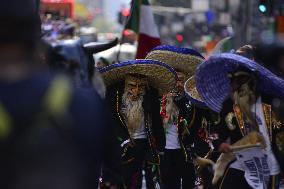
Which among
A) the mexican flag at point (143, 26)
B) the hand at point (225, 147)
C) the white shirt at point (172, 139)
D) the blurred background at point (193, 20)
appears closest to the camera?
the hand at point (225, 147)

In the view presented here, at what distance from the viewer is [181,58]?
31.4 ft

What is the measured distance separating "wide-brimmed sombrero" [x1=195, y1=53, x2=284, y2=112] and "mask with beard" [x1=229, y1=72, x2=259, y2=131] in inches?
2.8

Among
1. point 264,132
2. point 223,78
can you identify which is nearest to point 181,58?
point 223,78

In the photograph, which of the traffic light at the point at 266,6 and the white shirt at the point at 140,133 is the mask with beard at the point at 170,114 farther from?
the traffic light at the point at 266,6

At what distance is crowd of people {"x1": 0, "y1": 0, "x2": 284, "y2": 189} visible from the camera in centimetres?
302

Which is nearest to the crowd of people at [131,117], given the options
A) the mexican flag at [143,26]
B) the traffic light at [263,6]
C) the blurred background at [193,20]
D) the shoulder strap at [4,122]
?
the shoulder strap at [4,122]

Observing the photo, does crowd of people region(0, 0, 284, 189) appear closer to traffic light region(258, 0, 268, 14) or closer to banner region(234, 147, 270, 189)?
banner region(234, 147, 270, 189)

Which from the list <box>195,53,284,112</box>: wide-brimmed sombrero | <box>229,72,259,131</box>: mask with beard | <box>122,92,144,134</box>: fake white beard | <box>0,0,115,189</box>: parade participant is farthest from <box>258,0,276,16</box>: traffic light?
<box>0,0,115,189</box>: parade participant

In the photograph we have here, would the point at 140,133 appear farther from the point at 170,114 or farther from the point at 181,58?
the point at 181,58

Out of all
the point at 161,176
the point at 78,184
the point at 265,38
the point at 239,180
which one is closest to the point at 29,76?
the point at 78,184

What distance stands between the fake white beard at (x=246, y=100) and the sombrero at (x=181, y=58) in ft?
10.8

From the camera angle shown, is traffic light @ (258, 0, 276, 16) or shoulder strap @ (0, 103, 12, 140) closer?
shoulder strap @ (0, 103, 12, 140)

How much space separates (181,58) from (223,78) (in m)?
2.71

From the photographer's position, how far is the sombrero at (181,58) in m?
9.56
